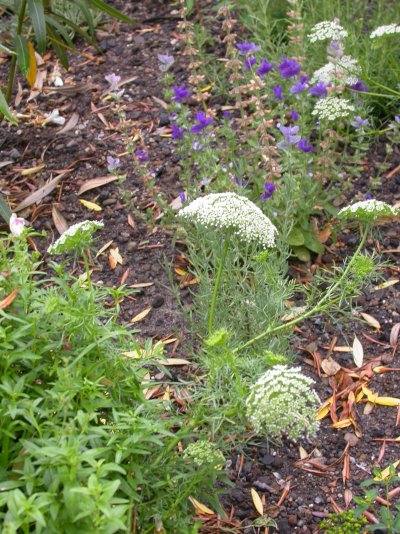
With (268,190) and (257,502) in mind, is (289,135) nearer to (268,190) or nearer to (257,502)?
(268,190)

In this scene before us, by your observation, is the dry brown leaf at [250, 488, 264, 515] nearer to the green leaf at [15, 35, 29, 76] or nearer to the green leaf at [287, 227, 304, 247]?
the green leaf at [287, 227, 304, 247]

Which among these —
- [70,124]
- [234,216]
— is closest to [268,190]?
[234,216]

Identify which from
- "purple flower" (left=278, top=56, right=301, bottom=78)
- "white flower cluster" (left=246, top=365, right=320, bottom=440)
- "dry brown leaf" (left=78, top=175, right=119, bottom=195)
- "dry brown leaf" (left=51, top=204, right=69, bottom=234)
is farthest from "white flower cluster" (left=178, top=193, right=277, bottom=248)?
"dry brown leaf" (left=78, top=175, right=119, bottom=195)

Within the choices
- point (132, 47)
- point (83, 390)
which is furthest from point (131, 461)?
point (132, 47)

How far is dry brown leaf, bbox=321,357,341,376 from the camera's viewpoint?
11.5ft

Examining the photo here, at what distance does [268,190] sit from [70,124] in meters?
1.72

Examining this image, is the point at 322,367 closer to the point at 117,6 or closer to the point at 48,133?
the point at 48,133

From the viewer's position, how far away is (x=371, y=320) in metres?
A: 3.71

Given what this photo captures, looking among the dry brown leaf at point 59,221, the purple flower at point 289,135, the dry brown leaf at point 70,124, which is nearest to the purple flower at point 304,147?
the purple flower at point 289,135

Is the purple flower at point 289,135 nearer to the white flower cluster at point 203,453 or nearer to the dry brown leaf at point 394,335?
the dry brown leaf at point 394,335

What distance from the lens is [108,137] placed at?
15.5ft

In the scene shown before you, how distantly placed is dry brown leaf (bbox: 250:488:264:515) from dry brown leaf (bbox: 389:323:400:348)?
101 centimetres

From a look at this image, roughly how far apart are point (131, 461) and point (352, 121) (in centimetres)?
243

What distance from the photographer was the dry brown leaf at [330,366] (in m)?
3.52
